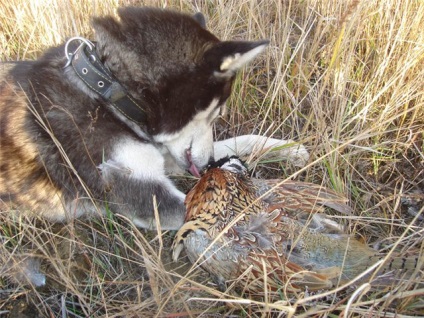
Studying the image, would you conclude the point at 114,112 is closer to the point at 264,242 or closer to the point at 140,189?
the point at 140,189

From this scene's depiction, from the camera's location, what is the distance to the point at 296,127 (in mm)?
2744

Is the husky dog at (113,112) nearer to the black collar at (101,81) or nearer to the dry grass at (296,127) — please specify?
the black collar at (101,81)

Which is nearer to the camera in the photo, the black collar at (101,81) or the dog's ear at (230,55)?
the dog's ear at (230,55)

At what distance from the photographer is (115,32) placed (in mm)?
2227

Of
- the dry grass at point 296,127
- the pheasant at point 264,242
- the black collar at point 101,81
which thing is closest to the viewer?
the pheasant at point 264,242

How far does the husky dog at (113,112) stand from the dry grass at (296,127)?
18 cm

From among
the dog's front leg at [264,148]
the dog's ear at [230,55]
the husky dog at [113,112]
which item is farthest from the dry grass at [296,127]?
the dog's ear at [230,55]

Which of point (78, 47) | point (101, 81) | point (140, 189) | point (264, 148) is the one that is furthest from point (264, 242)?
point (78, 47)

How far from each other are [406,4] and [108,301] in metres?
2.40

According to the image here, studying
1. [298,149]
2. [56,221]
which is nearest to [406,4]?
[298,149]

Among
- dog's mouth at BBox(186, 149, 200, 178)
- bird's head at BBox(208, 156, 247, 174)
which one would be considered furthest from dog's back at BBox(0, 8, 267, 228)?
bird's head at BBox(208, 156, 247, 174)

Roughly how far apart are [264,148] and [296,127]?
0.99 ft

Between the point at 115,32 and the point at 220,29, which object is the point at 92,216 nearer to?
the point at 115,32

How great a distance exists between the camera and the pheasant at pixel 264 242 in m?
1.63
